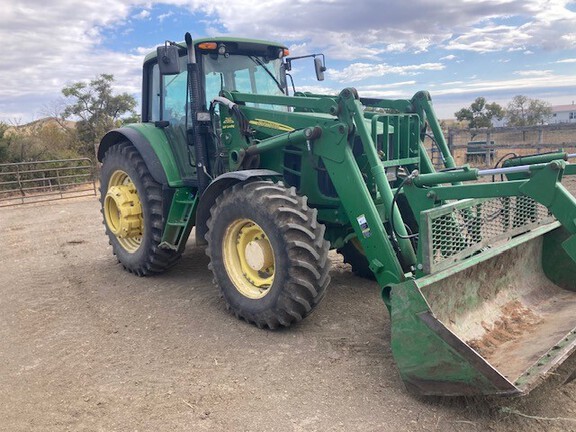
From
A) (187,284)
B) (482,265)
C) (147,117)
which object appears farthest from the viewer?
(147,117)

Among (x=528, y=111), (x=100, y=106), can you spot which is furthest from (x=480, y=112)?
(x=100, y=106)

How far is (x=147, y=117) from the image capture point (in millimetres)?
6328

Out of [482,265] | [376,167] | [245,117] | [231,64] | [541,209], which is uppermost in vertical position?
[231,64]

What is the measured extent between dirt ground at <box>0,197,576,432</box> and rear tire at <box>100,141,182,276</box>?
273mm

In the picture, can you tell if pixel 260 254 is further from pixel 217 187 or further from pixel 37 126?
pixel 37 126

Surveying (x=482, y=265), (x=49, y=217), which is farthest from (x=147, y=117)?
(x=49, y=217)

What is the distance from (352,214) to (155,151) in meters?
2.62

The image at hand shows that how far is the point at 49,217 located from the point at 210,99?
25.7 feet

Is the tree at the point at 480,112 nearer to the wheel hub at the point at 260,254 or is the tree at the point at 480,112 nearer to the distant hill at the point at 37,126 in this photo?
the distant hill at the point at 37,126

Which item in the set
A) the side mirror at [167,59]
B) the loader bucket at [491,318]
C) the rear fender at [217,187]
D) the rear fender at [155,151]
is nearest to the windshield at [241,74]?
the side mirror at [167,59]

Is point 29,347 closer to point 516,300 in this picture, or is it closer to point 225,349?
point 225,349

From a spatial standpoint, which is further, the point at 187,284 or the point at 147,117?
the point at 147,117

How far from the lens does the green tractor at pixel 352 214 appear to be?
3051 mm

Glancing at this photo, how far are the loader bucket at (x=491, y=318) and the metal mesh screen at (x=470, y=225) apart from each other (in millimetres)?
42
